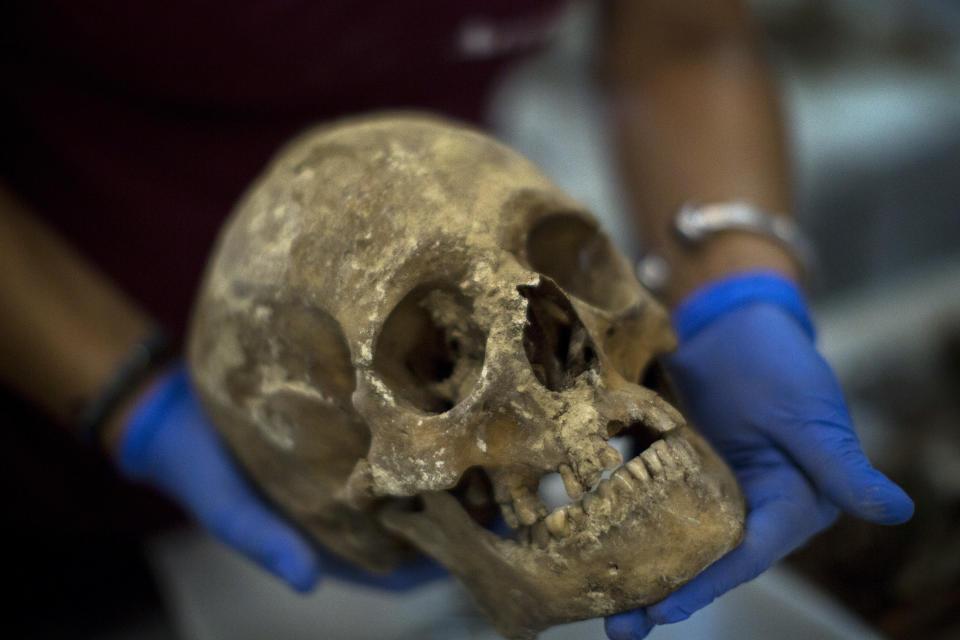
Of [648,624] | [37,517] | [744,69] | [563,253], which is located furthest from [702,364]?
[37,517]

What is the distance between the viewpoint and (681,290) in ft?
5.10

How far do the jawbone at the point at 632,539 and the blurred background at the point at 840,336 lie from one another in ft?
1.48

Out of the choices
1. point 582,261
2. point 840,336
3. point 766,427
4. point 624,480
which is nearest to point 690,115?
point 582,261

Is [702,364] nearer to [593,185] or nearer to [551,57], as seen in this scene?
[593,185]

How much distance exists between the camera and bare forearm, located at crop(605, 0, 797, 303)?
5.20ft

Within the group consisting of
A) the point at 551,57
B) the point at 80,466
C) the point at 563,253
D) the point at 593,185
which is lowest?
the point at 80,466

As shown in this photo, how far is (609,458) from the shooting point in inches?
33.5

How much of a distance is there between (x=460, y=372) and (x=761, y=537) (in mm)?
429

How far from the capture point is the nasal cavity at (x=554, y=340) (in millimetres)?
945

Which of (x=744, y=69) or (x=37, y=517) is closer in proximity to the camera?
(x=744, y=69)

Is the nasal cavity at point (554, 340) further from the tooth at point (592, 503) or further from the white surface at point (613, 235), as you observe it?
the white surface at point (613, 235)

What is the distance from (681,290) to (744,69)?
549 millimetres

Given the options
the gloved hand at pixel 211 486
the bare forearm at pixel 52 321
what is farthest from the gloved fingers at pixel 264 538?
the bare forearm at pixel 52 321

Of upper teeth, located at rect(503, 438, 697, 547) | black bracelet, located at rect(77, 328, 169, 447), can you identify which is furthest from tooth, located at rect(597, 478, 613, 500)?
black bracelet, located at rect(77, 328, 169, 447)
